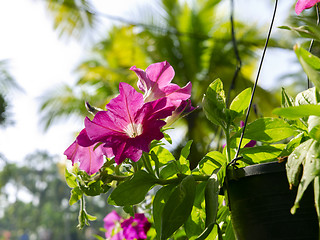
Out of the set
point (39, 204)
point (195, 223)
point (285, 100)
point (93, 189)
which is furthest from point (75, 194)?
point (39, 204)

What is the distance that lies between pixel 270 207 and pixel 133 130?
165 mm

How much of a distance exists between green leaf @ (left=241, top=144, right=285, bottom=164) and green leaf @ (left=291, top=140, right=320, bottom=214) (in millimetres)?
108

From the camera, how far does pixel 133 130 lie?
1.38 ft

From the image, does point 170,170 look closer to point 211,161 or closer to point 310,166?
point 211,161

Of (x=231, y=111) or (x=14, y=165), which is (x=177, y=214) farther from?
(x=14, y=165)

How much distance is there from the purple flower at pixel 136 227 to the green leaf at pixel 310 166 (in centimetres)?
47

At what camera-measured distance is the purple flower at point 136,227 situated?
71 cm

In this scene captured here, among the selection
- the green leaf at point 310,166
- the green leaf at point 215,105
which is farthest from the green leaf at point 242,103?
the green leaf at point 310,166

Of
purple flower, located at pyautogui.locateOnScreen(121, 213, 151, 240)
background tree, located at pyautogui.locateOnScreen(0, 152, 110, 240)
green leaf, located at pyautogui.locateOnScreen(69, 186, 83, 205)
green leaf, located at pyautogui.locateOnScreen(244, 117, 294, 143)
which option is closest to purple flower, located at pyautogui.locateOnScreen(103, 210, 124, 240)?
purple flower, located at pyautogui.locateOnScreen(121, 213, 151, 240)

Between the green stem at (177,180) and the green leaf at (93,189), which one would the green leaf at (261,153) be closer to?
the green stem at (177,180)

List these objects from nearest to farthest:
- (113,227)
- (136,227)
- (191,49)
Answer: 1. (136,227)
2. (113,227)
3. (191,49)

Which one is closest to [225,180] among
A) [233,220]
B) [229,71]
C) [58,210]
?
[233,220]

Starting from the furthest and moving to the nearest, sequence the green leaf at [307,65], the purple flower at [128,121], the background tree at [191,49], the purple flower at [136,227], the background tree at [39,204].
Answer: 1. the background tree at [39,204]
2. the background tree at [191,49]
3. the purple flower at [136,227]
4. the purple flower at [128,121]
5. the green leaf at [307,65]

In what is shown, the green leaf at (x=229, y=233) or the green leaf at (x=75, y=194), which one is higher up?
the green leaf at (x=75, y=194)
